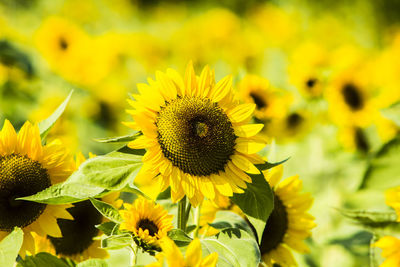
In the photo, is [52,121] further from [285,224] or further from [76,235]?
[285,224]

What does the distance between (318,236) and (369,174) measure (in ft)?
1.07

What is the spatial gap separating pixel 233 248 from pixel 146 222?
0.13 m

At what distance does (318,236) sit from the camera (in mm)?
1426

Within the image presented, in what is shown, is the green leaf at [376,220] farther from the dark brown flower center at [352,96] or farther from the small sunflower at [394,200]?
the dark brown flower center at [352,96]

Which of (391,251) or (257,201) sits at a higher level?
(257,201)

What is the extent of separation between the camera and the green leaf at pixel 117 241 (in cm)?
60

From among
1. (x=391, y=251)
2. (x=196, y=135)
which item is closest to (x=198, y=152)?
(x=196, y=135)

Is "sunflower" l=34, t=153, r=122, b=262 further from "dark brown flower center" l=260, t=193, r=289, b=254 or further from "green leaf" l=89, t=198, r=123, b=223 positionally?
"dark brown flower center" l=260, t=193, r=289, b=254

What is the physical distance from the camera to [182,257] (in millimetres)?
561

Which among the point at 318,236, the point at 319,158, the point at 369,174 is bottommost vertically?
the point at 318,236

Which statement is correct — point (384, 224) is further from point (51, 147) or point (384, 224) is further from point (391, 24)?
point (391, 24)

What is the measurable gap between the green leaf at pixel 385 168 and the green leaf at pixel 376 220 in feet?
0.93

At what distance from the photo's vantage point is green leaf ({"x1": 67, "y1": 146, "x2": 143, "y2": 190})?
613 millimetres

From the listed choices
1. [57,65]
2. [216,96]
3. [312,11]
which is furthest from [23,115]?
[312,11]
